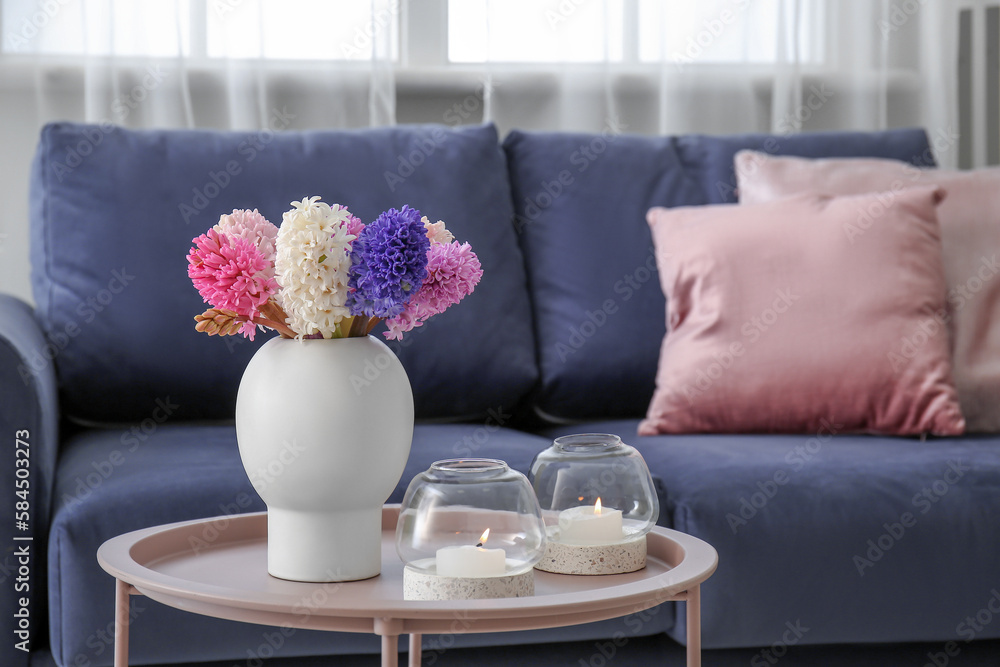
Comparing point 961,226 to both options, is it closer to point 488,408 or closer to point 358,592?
point 488,408

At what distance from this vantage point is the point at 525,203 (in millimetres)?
1876

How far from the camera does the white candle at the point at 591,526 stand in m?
0.84

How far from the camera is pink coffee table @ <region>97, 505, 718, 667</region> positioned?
698mm

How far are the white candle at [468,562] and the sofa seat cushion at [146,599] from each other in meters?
0.48

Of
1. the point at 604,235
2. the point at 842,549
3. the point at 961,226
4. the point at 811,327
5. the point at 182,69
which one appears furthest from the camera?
the point at 182,69

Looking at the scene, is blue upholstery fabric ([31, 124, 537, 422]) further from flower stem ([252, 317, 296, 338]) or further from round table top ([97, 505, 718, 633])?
flower stem ([252, 317, 296, 338])

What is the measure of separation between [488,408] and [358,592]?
98cm

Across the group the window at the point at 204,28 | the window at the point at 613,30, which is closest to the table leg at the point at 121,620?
the window at the point at 204,28

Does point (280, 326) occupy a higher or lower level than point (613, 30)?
lower

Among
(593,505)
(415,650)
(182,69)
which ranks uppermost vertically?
(182,69)

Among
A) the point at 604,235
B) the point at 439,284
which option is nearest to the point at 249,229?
the point at 439,284

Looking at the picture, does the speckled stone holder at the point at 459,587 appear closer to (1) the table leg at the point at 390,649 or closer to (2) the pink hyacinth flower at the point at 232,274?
(1) the table leg at the point at 390,649

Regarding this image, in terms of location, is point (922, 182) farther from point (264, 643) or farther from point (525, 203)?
point (264, 643)

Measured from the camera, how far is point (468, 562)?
0.73 metres
